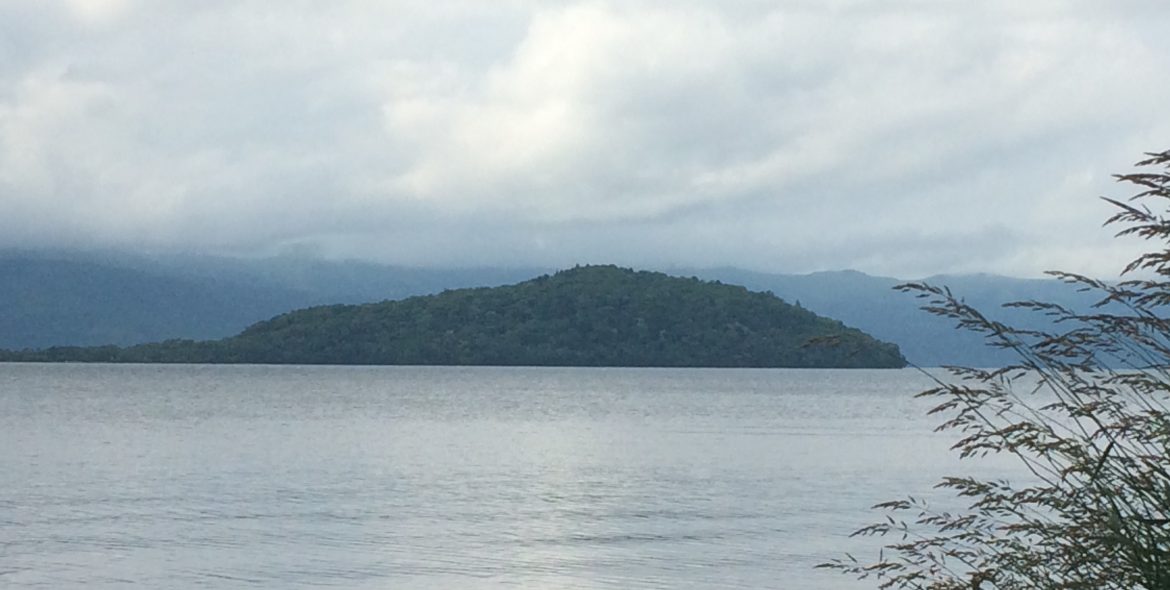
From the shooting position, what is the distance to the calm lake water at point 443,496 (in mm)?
29031

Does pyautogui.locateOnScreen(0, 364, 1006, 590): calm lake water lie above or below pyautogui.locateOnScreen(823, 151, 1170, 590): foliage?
below

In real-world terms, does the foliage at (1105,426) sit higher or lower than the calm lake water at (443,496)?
higher

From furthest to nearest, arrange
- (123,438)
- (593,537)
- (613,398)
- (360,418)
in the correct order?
(613,398)
(360,418)
(123,438)
(593,537)

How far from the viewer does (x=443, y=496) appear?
46.2 meters

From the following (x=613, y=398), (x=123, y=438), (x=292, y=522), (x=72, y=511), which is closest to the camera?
(x=292, y=522)

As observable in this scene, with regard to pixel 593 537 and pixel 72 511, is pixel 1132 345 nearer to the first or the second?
pixel 593 537

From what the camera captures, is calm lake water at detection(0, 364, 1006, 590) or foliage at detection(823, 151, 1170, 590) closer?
foliage at detection(823, 151, 1170, 590)

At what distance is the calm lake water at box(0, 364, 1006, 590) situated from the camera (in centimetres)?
2903

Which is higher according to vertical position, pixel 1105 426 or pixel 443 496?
pixel 1105 426

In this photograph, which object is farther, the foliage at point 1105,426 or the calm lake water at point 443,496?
the calm lake water at point 443,496

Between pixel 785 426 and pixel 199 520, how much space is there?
202ft

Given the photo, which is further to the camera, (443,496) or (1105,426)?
(443,496)

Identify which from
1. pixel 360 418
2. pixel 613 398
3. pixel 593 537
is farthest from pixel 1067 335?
pixel 613 398

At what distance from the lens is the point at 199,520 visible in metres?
38.2
